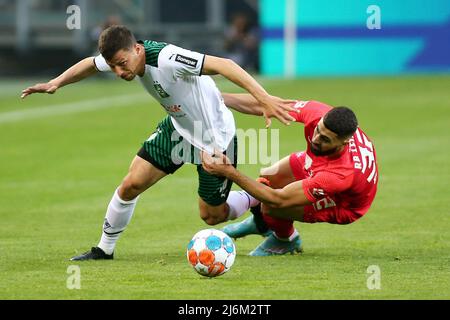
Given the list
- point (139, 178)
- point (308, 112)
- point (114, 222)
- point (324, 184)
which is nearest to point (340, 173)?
point (324, 184)

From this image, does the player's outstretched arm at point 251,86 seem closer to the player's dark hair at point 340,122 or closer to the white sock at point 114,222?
the player's dark hair at point 340,122

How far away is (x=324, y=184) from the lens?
350 inches

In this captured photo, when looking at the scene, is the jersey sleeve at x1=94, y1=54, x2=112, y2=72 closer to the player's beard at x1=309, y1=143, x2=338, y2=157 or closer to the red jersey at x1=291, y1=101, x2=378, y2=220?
the red jersey at x1=291, y1=101, x2=378, y2=220

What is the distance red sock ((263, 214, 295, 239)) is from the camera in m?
9.75

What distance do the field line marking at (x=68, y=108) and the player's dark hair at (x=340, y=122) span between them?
1493cm

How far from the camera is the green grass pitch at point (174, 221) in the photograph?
8.05m

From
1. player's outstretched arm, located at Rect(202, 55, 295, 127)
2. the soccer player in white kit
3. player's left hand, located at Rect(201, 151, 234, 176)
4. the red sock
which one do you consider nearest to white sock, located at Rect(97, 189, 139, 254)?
the soccer player in white kit

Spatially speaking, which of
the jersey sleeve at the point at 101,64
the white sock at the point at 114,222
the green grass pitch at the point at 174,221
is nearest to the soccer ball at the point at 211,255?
the green grass pitch at the point at 174,221

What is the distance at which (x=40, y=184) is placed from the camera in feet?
49.5

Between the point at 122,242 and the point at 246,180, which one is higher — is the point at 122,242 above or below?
below

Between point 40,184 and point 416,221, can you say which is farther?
point 40,184

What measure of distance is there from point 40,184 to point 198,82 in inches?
250
